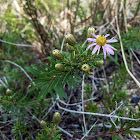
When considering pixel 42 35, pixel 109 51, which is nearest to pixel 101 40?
pixel 109 51

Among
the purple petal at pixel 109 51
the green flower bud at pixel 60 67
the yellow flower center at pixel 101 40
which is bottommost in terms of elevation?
the green flower bud at pixel 60 67

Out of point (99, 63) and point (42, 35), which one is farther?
point (42, 35)

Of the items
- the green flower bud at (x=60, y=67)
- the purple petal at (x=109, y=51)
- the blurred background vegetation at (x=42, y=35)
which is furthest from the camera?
the blurred background vegetation at (x=42, y=35)

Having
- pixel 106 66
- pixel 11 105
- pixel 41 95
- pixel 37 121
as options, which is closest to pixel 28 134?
pixel 37 121

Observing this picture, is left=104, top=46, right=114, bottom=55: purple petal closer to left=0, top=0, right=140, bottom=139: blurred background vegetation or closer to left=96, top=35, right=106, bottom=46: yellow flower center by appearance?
left=96, top=35, right=106, bottom=46: yellow flower center

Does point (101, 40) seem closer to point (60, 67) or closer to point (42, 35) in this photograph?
point (60, 67)

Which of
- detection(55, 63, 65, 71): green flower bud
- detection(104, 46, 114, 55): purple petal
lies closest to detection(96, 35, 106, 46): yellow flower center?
detection(104, 46, 114, 55): purple petal

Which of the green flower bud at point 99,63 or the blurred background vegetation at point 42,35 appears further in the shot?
the blurred background vegetation at point 42,35

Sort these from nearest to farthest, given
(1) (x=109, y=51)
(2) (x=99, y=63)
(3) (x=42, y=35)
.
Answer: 1. (1) (x=109, y=51)
2. (2) (x=99, y=63)
3. (3) (x=42, y=35)

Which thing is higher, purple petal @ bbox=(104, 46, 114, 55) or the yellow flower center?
the yellow flower center

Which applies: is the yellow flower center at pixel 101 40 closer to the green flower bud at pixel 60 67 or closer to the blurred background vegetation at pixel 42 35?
the green flower bud at pixel 60 67

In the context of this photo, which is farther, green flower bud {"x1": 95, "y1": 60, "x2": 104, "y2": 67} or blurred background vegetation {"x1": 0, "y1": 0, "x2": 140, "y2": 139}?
blurred background vegetation {"x1": 0, "y1": 0, "x2": 140, "y2": 139}

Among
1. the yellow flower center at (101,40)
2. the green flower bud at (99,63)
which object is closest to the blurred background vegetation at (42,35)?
the green flower bud at (99,63)
